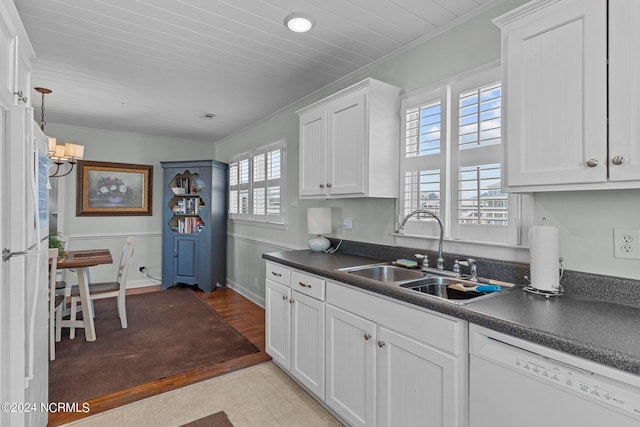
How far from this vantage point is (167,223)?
5.21m

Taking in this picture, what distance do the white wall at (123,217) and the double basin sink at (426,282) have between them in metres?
4.36

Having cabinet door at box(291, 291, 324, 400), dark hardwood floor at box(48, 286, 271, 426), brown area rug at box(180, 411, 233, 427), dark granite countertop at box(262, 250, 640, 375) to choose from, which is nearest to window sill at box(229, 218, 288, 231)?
dark hardwood floor at box(48, 286, 271, 426)

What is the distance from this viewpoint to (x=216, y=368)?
266 centimetres

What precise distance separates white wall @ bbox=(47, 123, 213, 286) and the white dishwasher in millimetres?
5248

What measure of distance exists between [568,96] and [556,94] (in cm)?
5

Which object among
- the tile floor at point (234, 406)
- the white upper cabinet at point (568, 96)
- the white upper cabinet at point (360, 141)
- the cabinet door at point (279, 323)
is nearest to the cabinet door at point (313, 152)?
the white upper cabinet at point (360, 141)

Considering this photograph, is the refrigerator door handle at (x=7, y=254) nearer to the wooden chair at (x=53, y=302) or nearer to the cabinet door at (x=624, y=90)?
the wooden chair at (x=53, y=302)

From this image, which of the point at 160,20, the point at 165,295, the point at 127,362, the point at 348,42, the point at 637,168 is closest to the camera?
the point at 637,168

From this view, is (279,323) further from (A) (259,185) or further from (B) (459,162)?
(A) (259,185)

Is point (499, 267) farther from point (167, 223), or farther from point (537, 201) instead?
point (167, 223)

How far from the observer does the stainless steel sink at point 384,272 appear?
2.13 m

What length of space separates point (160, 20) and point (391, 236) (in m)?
2.06

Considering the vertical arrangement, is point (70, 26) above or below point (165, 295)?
above

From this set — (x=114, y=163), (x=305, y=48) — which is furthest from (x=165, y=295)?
(x=305, y=48)
